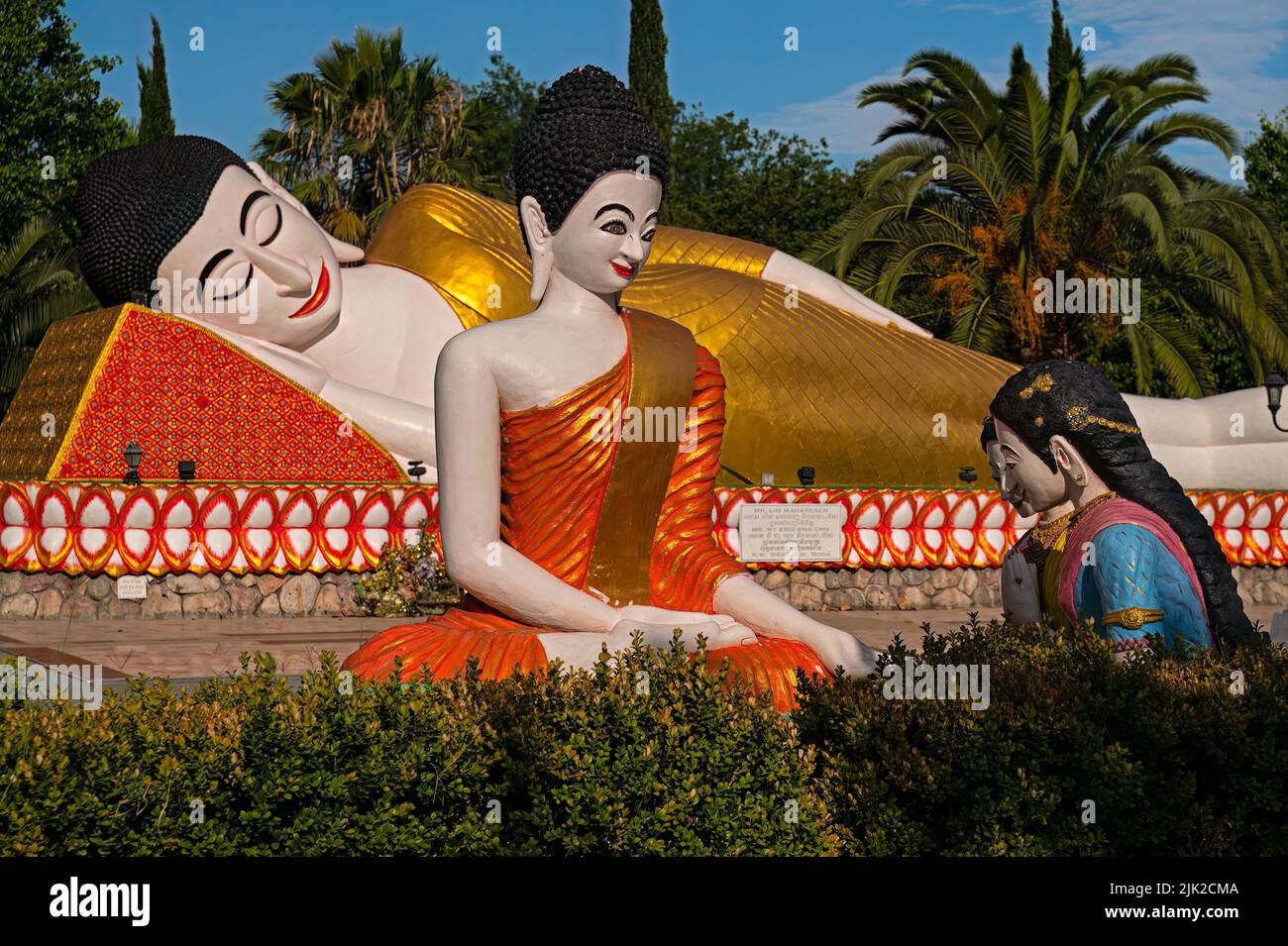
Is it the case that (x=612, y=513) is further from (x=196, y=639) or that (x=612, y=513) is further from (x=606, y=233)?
(x=196, y=639)

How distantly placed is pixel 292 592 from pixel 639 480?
723cm

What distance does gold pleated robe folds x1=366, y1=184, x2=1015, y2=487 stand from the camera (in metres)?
12.0

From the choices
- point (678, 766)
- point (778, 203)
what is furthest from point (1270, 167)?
point (678, 766)

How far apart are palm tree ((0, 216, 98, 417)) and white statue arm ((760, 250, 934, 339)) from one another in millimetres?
10142

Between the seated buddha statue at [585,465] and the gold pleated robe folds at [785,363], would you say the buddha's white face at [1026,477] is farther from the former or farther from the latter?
the gold pleated robe folds at [785,363]

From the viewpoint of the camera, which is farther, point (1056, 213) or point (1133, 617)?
point (1056, 213)

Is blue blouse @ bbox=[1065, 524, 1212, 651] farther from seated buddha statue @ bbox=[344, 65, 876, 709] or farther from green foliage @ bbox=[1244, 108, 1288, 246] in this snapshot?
green foliage @ bbox=[1244, 108, 1288, 246]

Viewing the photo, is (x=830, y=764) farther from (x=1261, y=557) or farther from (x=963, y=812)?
(x=1261, y=557)

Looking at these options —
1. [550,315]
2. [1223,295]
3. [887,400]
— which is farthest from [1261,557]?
[550,315]

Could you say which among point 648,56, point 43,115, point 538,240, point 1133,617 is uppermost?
point 648,56

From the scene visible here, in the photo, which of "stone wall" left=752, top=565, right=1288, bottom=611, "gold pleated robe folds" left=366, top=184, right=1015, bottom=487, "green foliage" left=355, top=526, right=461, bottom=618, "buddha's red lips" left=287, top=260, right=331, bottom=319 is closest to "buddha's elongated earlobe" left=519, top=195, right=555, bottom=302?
"green foliage" left=355, top=526, right=461, bottom=618

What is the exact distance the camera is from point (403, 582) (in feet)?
36.3

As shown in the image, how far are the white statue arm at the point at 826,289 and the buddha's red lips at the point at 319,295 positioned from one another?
13.4ft
